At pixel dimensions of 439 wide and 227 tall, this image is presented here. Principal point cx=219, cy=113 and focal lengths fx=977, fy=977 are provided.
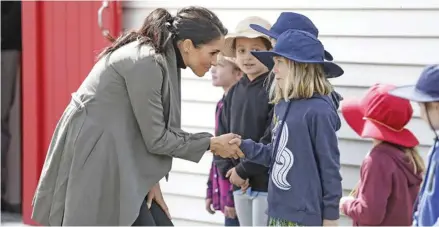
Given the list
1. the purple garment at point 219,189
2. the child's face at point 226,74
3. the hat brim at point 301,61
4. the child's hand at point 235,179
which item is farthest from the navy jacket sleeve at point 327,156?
the child's face at point 226,74

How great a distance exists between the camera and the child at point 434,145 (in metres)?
4.17

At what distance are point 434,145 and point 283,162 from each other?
83 centimetres

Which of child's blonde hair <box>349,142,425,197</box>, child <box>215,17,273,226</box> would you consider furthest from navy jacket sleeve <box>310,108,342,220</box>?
child <box>215,17,273,226</box>

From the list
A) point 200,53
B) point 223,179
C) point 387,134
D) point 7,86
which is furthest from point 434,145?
point 7,86

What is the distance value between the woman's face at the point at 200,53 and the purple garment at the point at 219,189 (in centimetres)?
111

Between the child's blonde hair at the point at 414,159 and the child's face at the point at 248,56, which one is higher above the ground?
A: the child's face at the point at 248,56

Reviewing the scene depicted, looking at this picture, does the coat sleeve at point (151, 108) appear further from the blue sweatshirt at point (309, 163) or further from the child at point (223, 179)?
the child at point (223, 179)

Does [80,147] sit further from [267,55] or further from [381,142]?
[381,142]

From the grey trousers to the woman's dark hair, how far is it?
3522mm

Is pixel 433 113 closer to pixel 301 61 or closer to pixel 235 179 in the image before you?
pixel 301 61

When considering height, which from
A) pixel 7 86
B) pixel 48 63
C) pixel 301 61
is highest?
pixel 301 61

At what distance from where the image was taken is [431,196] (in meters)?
4.18

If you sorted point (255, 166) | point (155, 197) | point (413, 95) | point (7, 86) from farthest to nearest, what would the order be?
point (7, 86) < point (255, 166) < point (155, 197) < point (413, 95)

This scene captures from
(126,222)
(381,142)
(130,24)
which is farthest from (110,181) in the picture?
(130,24)
